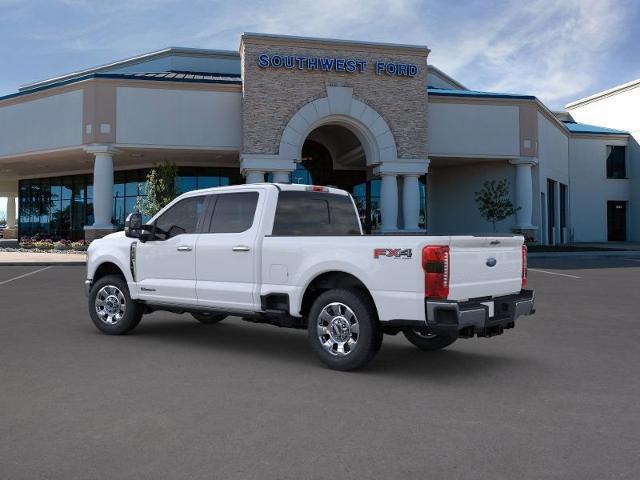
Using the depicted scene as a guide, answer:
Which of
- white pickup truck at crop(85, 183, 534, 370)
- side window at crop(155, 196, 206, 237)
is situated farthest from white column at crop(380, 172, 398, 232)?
side window at crop(155, 196, 206, 237)

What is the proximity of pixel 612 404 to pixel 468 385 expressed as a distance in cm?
127

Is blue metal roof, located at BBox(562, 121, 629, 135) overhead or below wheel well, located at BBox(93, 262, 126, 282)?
overhead

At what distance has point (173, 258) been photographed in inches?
324

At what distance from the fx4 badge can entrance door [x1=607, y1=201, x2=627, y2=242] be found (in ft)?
144

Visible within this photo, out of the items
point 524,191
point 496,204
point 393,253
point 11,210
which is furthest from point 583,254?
point 11,210

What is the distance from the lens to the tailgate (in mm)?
6082

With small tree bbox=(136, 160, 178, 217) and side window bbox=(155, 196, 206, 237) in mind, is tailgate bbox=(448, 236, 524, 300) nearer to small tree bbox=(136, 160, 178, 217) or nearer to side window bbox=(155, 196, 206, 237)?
side window bbox=(155, 196, 206, 237)

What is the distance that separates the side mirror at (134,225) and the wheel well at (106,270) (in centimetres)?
86

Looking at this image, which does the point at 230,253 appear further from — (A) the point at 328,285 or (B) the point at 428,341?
(B) the point at 428,341

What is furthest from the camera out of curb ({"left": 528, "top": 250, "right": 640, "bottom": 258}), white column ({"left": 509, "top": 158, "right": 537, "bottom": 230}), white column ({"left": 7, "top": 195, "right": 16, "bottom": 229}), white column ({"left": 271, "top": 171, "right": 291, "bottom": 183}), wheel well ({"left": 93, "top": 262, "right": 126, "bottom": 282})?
white column ({"left": 7, "top": 195, "right": 16, "bottom": 229})

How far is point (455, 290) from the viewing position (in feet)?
19.9

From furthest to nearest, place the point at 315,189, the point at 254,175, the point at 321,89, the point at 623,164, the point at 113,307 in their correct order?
1. the point at 623,164
2. the point at 321,89
3. the point at 254,175
4. the point at 113,307
5. the point at 315,189

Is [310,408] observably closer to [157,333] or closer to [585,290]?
[157,333]

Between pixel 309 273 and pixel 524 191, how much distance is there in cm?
2908
